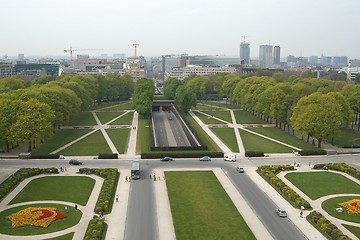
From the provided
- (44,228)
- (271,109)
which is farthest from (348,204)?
(271,109)

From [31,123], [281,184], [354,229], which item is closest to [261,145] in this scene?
[281,184]

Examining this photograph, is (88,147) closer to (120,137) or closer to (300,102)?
(120,137)

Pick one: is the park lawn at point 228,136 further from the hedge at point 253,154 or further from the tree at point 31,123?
the tree at point 31,123

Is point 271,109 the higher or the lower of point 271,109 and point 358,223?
the higher

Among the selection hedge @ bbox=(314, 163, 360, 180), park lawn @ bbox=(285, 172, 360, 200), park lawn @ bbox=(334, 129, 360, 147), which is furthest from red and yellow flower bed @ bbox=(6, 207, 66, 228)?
park lawn @ bbox=(334, 129, 360, 147)

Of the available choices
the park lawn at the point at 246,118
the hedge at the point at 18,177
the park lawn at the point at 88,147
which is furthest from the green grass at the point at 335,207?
the park lawn at the point at 246,118

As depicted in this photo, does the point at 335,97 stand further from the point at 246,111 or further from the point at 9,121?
the point at 9,121
